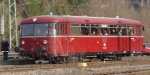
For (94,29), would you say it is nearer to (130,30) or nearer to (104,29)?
(104,29)

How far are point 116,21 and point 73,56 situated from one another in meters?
5.24

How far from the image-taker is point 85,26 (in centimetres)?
3356

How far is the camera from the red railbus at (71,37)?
31562 mm

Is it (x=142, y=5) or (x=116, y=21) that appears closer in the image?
(x=116, y=21)

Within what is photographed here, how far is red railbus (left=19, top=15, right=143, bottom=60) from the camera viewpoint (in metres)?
31.6

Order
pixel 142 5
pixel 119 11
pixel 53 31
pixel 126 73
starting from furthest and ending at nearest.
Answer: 1. pixel 142 5
2. pixel 119 11
3. pixel 53 31
4. pixel 126 73

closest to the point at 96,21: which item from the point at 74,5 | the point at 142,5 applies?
the point at 74,5

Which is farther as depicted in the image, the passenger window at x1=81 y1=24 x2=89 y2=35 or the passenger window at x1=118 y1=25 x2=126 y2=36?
the passenger window at x1=118 y1=25 x2=126 y2=36

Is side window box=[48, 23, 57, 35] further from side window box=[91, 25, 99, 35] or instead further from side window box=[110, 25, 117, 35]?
side window box=[110, 25, 117, 35]

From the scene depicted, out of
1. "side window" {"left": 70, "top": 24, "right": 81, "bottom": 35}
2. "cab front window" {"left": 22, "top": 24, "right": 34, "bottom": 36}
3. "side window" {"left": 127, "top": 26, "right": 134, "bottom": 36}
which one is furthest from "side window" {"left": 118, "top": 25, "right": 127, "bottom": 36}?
"cab front window" {"left": 22, "top": 24, "right": 34, "bottom": 36}

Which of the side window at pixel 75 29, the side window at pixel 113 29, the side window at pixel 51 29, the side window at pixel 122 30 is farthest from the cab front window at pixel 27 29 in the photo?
the side window at pixel 122 30

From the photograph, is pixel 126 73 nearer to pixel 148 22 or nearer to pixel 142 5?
pixel 148 22

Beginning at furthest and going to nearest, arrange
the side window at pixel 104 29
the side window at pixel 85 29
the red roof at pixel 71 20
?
the side window at pixel 104 29 → the side window at pixel 85 29 → the red roof at pixel 71 20

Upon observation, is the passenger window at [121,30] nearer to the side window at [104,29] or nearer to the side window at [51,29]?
the side window at [104,29]
